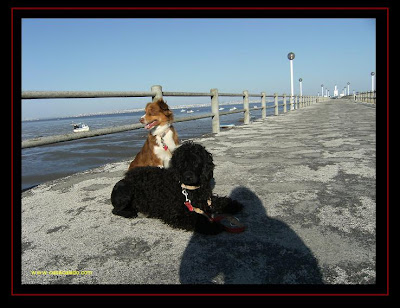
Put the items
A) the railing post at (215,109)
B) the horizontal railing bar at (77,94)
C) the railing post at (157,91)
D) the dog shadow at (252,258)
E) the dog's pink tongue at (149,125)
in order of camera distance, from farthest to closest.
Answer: the railing post at (215,109) → the railing post at (157,91) → the dog's pink tongue at (149,125) → the horizontal railing bar at (77,94) → the dog shadow at (252,258)

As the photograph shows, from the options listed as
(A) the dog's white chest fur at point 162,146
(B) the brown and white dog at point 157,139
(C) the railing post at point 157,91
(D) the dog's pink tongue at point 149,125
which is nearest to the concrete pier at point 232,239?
(B) the brown and white dog at point 157,139

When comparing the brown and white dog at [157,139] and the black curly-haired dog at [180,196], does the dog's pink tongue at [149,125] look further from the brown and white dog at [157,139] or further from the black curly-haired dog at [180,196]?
the black curly-haired dog at [180,196]

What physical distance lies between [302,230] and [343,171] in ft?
6.16

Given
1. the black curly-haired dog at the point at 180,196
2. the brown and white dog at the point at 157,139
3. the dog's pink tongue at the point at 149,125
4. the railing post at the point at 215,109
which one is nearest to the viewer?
the black curly-haired dog at the point at 180,196

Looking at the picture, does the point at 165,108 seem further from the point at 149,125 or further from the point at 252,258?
the point at 252,258

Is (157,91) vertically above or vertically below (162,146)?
above

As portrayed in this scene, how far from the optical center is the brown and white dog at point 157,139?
3946mm

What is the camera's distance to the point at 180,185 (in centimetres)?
258

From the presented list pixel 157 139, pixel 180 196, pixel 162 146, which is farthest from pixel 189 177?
pixel 157 139

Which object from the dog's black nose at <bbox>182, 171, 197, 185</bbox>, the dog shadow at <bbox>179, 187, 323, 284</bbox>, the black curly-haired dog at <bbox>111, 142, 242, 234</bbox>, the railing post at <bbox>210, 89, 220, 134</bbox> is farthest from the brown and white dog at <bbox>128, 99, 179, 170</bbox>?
the railing post at <bbox>210, 89, 220, 134</bbox>

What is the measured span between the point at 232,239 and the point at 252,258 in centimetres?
30

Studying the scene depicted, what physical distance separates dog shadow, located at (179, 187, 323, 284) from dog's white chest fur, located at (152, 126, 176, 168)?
1.92 m

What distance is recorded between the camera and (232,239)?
2035 mm
